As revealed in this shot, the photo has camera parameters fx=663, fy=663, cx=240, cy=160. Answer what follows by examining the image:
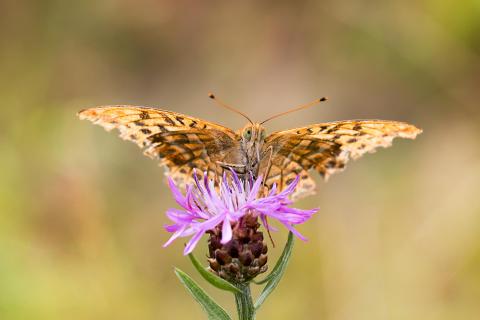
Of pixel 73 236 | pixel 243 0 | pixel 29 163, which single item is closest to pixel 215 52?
pixel 243 0

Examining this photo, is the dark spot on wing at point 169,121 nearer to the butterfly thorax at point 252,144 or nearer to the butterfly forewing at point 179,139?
the butterfly forewing at point 179,139

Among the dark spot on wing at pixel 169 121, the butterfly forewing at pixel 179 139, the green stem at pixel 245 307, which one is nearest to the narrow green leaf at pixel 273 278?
the green stem at pixel 245 307

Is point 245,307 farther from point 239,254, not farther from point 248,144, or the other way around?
point 248,144

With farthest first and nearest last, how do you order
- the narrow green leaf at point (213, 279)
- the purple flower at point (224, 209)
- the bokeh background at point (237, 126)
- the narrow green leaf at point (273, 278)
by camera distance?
1. the bokeh background at point (237, 126)
2. the purple flower at point (224, 209)
3. the narrow green leaf at point (273, 278)
4. the narrow green leaf at point (213, 279)

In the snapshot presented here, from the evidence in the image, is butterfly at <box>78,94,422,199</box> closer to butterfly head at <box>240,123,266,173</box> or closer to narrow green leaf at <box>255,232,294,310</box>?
butterfly head at <box>240,123,266,173</box>

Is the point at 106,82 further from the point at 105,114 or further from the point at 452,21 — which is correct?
the point at 105,114

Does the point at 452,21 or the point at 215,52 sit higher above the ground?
the point at 452,21

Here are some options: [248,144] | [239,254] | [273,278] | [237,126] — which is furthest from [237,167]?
[237,126]

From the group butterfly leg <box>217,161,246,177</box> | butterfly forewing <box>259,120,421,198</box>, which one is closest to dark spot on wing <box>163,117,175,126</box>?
butterfly leg <box>217,161,246,177</box>
